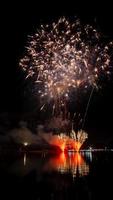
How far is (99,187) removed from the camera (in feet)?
129

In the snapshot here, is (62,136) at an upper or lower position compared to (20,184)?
upper

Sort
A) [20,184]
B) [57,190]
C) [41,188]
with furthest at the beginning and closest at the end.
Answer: [20,184]
[41,188]
[57,190]

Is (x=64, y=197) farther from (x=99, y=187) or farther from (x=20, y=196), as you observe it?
(x=99, y=187)

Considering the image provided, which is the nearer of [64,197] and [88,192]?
[64,197]

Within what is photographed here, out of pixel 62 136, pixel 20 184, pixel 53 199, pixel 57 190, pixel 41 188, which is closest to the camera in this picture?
pixel 53 199

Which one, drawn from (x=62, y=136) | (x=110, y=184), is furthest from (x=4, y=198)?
(x=62, y=136)

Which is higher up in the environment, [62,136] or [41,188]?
[62,136]

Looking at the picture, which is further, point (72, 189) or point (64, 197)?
point (72, 189)

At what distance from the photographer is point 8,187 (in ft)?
135

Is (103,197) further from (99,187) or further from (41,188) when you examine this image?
(41,188)

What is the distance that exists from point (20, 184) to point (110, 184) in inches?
436

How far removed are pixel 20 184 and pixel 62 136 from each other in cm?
8831

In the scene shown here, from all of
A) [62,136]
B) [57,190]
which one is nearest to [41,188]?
[57,190]

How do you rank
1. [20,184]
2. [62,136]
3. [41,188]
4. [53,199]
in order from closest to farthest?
[53,199] < [41,188] < [20,184] < [62,136]
